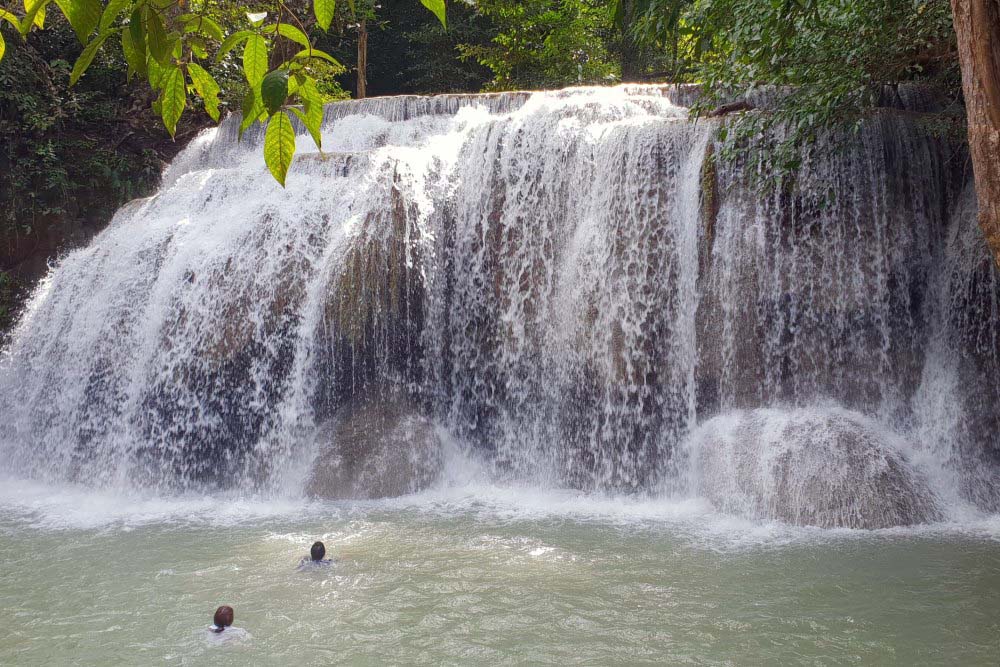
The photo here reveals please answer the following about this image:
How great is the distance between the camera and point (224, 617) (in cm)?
481

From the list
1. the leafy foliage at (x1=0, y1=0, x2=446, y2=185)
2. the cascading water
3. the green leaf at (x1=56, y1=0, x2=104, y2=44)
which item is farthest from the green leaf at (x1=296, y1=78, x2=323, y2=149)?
the cascading water

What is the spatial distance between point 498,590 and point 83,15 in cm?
478

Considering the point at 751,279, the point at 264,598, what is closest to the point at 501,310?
the point at 751,279

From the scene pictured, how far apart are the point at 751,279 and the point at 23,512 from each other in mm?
7477

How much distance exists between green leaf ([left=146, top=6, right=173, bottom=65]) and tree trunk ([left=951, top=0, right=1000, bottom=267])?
393cm

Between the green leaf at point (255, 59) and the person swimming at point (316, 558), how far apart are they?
4.81m

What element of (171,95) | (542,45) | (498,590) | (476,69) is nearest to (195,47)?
(171,95)

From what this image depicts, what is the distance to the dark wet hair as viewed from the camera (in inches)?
189

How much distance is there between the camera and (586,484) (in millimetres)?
8609

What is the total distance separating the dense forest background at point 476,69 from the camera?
7.36 metres

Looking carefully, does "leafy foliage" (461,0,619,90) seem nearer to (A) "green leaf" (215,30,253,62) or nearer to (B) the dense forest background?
(B) the dense forest background

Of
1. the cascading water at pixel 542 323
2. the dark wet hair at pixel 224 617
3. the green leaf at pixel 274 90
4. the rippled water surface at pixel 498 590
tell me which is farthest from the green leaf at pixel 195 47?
the cascading water at pixel 542 323

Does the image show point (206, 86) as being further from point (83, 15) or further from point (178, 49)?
point (83, 15)

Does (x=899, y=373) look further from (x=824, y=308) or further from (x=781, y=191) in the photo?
(x=781, y=191)
